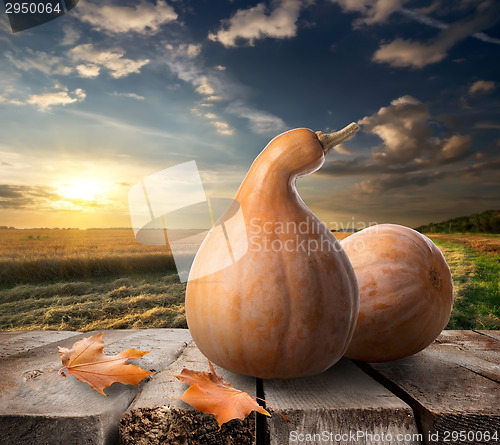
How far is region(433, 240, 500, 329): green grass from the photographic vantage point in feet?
13.3

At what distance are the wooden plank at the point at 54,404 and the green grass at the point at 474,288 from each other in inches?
144

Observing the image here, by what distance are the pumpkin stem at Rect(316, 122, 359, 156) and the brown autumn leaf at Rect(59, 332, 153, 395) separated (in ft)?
3.71

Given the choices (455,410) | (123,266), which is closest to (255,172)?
(455,410)

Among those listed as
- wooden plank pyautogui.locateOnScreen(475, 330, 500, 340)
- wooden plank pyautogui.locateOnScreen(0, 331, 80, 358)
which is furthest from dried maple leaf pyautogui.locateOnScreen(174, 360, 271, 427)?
wooden plank pyautogui.locateOnScreen(475, 330, 500, 340)

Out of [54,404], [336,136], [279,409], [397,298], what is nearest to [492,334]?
[397,298]

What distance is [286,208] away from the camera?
141cm

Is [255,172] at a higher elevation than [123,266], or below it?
higher

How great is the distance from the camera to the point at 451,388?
1338mm

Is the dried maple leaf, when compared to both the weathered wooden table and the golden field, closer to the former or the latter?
the weathered wooden table

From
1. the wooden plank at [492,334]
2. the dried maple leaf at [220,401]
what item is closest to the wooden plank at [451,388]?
the wooden plank at [492,334]

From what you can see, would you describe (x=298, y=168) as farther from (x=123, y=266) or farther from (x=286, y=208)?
(x=123, y=266)

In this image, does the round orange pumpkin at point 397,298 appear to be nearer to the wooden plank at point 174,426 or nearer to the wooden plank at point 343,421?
the wooden plank at point 343,421

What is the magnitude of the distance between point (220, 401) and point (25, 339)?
5.25 feet

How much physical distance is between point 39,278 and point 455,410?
8.84m
